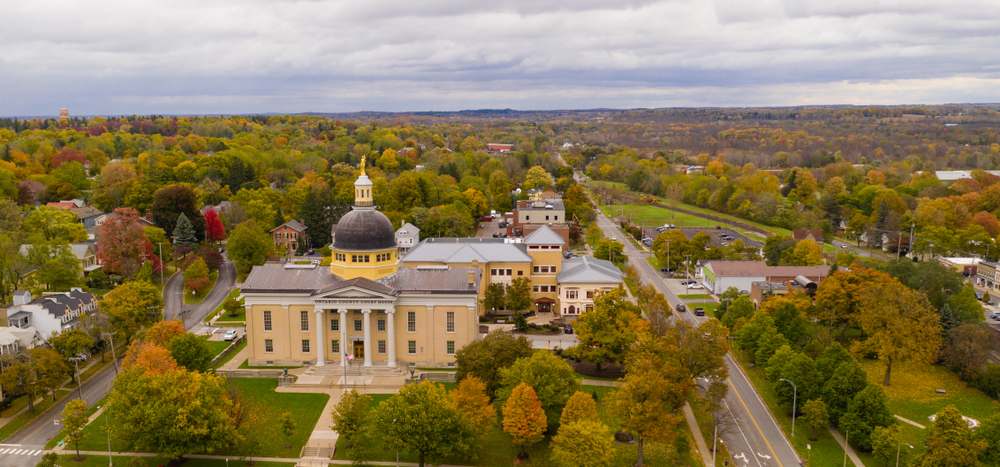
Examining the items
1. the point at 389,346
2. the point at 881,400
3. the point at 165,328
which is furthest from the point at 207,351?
the point at 881,400

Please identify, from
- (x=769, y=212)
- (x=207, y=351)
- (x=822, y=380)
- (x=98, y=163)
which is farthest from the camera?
(x=98, y=163)

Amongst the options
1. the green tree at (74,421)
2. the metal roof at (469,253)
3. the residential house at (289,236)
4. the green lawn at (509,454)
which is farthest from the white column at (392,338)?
the residential house at (289,236)

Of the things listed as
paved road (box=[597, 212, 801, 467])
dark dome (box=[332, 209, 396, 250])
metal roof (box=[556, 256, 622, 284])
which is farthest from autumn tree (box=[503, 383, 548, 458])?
metal roof (box=[556, 256, 622, 284])

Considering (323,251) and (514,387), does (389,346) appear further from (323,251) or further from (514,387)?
(323,251)

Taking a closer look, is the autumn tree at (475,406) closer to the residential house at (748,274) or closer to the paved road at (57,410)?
the paved road at (57,410)

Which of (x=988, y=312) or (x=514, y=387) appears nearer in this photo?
(x=514, y=387)

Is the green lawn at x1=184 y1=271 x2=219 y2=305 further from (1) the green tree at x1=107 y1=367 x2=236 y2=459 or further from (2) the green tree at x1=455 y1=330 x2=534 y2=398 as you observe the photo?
(2) the green tree at x1=455 y1=330 x2=534 y2=398

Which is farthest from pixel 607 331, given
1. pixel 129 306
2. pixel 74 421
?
pixel 129 306
